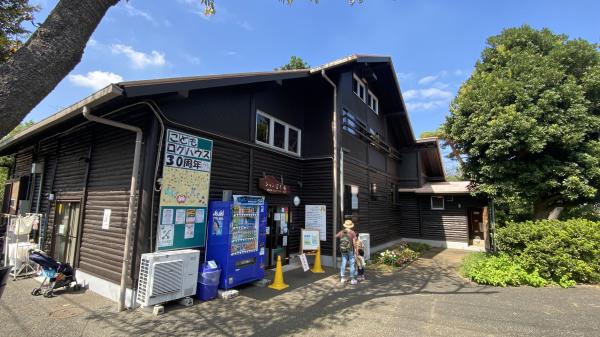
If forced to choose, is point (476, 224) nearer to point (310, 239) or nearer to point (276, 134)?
point (310, 239)

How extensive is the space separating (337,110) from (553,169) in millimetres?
7944

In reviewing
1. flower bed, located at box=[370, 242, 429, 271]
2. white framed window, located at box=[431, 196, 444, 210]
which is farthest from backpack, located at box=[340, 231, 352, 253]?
white framed window, located at box=[431, 196, 444, 210]

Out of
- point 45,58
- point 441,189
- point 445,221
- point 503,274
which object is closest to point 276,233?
point 503,274

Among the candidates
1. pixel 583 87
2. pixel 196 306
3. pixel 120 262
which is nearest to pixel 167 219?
pixel 120 262

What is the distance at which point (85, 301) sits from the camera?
614 cm

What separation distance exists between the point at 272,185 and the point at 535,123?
9437 millimetres

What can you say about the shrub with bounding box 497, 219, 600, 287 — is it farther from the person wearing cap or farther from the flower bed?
the person wearing cap

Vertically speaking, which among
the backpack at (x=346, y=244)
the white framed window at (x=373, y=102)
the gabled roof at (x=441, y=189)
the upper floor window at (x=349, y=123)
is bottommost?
the backpack at (x=346, y=244)

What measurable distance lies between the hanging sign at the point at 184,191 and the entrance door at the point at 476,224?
16.2 meters

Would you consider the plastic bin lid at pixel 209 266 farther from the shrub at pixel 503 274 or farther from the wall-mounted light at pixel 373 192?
the wall-mounted light at pixel 373 192

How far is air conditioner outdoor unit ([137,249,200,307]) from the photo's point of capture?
554 cm

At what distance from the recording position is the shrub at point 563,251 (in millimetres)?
8180

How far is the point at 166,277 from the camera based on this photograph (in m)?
5.73

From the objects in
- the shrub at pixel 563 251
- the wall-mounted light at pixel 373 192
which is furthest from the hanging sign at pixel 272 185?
the shrub at pixel 563 251
